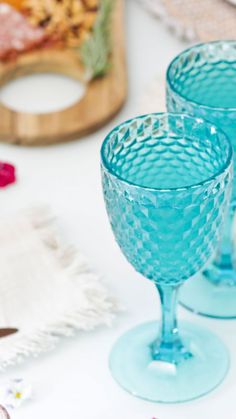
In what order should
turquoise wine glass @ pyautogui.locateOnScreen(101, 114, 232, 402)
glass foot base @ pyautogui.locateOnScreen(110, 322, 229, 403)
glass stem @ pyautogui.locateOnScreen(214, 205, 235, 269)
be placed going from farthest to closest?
glass stem @ pyautogui.locateOnScreen(214, 205, 235, 269)
glass foot base @ pyautogui.locateOnScreen(110, 322, 229, 403)
turquoise wine glass @ pyautogui.locateOnScreen(101, 114, 232, 402)

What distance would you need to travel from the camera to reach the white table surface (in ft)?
3.02

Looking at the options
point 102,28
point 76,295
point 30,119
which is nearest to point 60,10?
point 102,28

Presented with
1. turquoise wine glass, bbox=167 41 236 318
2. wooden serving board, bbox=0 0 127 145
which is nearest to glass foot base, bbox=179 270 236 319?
turquoise wine glass, bbox=167 41 236 318

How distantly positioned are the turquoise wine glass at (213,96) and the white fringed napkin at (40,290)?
0.33ft

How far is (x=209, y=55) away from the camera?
1.05m

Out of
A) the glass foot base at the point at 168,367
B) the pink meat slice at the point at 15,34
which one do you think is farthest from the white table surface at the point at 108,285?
the pink meat slice at the point at 15,34

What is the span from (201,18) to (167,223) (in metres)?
0.74

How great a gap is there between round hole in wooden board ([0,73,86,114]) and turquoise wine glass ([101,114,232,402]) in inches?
18.2

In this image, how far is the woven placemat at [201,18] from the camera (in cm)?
148

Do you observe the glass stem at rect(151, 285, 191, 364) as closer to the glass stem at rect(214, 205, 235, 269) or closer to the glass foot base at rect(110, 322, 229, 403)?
the glass foot base at rect(110, 322, 229, 403)

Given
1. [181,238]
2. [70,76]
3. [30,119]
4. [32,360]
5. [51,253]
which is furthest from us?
[70,76]

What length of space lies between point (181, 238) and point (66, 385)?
0.21 m

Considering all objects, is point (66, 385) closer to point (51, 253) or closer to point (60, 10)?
point (51, 253)

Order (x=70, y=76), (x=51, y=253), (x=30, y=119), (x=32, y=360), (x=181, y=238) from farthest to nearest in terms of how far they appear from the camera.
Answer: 1. (x=70, y=76)
2. (x=30, y=119)
3. (x=51, y=253)
4. (x=32, y=360)
5. (x=181, y=238)
